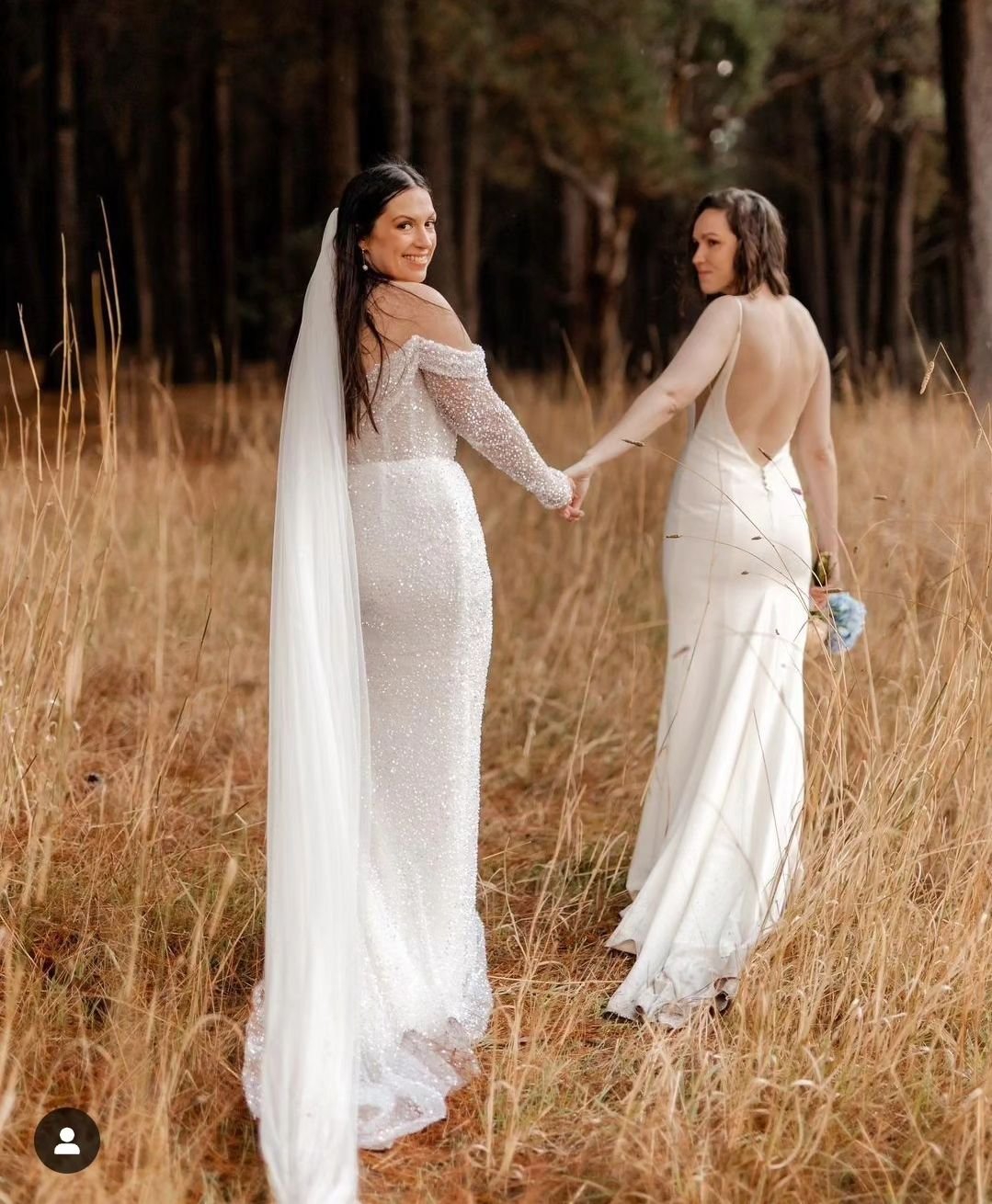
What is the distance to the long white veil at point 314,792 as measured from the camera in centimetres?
236

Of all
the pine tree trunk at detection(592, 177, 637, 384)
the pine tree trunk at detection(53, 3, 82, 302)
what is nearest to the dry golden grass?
the pine tree trunk at detection(53, 3, 82, 302)

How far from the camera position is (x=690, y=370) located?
3.33 metres

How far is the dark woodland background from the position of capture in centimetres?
873

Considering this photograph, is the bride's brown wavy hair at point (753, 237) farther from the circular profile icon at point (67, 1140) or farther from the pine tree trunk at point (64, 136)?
the pine tree trunk at point (64, 136)

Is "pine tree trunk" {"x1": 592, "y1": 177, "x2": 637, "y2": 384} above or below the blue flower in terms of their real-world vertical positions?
above

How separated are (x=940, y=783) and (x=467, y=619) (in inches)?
45.8

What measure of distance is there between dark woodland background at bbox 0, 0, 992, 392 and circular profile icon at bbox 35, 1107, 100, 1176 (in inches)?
98.9

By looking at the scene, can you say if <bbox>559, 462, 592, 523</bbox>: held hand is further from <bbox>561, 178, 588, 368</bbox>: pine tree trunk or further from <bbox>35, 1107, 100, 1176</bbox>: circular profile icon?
<bbox>561, 178, 588, 368</bbox>: pine tree trunk

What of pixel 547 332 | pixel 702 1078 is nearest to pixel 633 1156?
pixel 702 1078

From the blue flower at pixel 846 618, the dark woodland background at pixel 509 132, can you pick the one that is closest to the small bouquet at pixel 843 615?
the blue flower at pixel 846 618

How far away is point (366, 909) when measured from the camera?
2885mm

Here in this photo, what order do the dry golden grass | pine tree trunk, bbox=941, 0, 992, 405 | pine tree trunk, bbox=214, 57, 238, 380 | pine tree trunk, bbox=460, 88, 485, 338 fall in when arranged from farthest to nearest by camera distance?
pine tree trunk, bbox=214, 57, 238, 380
pine tree trunk, bbox=460, 88, 485, 338
pine tree trunk, bbox=941, 0, 992, 405
the dry golden grass

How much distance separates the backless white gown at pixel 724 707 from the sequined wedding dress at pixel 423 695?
526 mm

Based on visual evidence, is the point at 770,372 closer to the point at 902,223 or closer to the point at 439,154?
the point at 439,154
